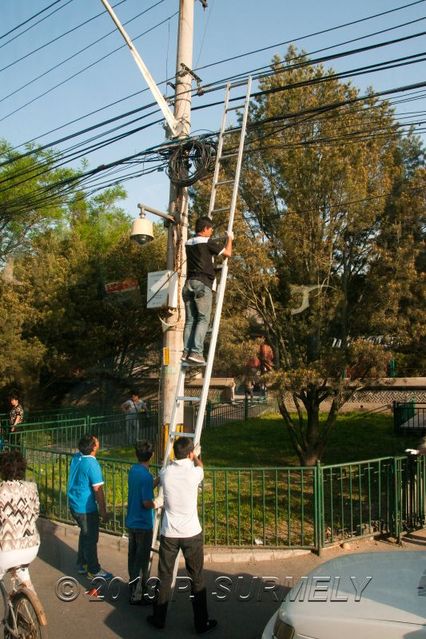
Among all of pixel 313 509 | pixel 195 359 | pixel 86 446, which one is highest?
pixel 195 359

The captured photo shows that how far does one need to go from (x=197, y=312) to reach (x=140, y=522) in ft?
7.11

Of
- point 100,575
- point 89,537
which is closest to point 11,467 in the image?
point 89,537

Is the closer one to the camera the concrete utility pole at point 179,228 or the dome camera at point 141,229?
the concrete utility pole at point 179,228

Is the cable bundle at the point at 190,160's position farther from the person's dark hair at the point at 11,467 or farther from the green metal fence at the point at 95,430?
the green metal fence at the point at 95,430

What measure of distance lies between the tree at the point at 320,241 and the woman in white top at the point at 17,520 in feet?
23.4

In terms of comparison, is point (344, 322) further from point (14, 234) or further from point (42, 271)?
point (14, 234)

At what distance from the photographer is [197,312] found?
6.33m

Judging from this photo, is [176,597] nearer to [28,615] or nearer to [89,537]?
[89,537]

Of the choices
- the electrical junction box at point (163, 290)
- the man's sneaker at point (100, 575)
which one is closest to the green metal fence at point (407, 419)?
the electrical junction box at point (163, 290)

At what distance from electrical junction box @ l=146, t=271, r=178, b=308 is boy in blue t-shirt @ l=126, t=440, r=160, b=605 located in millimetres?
2599

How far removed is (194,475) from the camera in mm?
5258

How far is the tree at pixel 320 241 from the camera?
11.7 m

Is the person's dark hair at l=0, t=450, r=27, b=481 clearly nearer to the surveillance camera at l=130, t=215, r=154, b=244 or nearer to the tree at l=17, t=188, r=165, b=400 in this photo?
the surveillance camera at l=130, t=215, r=154, b=244

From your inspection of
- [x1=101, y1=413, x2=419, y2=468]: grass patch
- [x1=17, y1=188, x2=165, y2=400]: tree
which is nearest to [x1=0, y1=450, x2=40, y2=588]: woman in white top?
[x1=101, y1=413, x2=419, y2=468]: grass patch
